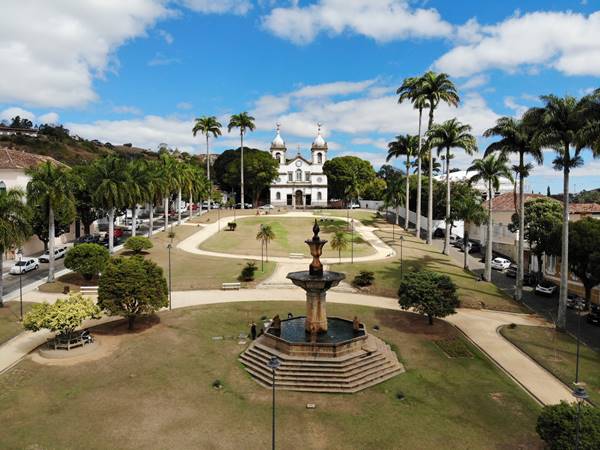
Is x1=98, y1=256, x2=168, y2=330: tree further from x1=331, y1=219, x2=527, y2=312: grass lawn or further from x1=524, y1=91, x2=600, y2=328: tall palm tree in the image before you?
x1=524, y1=91, x2=600, y2=328: tall palm tree

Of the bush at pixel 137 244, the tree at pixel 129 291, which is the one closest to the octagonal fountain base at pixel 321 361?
the tree at pixel 129 291

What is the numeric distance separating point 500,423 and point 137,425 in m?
15.4

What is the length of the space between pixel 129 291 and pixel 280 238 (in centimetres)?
3968

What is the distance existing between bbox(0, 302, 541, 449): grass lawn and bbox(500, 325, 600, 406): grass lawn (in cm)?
353

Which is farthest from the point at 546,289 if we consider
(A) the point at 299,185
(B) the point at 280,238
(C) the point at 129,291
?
(A) the point at 299,185

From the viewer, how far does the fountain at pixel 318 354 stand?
874 inches

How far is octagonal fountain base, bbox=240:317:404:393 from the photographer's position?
22.0m

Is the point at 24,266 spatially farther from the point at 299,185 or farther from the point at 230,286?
the point at 299,185

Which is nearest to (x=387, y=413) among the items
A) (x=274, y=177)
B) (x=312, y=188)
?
(x=274, y=177)

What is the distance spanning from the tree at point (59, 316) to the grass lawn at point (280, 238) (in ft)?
106

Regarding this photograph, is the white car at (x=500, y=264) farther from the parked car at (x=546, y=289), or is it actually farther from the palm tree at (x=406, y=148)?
the palm tree at (x=406, y=148)

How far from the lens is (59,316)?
24688mm

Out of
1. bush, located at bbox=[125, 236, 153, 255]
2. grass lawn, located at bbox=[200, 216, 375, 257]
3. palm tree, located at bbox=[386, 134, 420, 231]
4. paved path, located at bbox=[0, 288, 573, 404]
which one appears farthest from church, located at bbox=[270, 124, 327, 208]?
paved path, located at bbox=[0, 288, 573, 404]

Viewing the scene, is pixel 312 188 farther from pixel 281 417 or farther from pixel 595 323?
pixel 281 417
